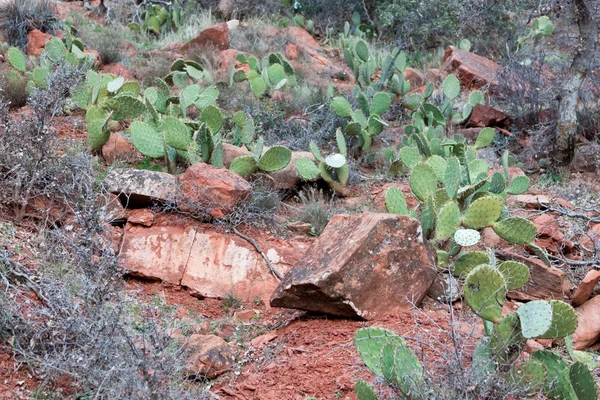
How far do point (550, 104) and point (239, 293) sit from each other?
5.55 meters

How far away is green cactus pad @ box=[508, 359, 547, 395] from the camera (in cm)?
309

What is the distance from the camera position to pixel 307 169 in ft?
20.4

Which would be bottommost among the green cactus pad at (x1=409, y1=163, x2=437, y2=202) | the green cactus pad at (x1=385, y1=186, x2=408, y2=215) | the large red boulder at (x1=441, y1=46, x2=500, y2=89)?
the large red boulder at (x1=441, y1=46, x2=500, y2=89)

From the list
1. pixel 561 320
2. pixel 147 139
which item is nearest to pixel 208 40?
pixel 147 139

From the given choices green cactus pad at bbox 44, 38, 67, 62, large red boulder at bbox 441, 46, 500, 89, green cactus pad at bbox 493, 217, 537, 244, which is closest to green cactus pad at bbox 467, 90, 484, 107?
large red boulder at bbox 441, 46, 500, 89

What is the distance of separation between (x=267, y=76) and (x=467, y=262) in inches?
197

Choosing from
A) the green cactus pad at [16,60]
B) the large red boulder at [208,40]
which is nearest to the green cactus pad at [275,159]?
the green cactus pad at [16,60]

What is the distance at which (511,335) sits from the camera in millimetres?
3174

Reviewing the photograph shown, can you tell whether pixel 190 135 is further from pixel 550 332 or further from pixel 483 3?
pixel 483 3

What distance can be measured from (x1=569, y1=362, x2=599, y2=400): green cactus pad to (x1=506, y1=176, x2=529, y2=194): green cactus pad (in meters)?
3.09

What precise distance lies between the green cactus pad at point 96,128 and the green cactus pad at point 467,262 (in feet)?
10.2

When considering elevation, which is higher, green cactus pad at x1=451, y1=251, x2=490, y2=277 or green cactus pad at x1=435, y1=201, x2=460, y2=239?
green cactus pad at x1=435, y1=201, x2=460, y2=239

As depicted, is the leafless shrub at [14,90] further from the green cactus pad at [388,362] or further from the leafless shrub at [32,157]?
the green cactus pad at [388,362]

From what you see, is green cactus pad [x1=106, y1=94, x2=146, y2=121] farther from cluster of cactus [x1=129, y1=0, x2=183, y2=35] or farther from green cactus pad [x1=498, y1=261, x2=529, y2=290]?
cluster of cactus [x1=129, y1=0, x2=183, y2=35]
